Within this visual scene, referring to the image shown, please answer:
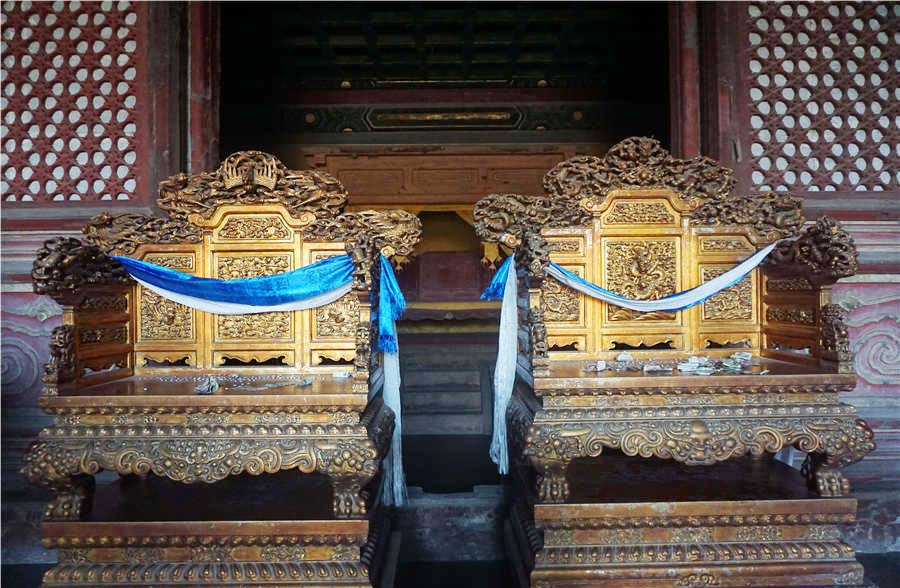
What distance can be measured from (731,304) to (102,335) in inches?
138

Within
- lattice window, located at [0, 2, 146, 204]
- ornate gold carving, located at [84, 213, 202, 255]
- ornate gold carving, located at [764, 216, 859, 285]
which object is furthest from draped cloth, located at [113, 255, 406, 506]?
ornate gold carving, located at [764, 216, 859, 285]

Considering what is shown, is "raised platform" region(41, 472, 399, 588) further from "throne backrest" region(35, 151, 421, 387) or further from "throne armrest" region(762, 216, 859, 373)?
"throne armrest" region(762, 216, 859, 373)

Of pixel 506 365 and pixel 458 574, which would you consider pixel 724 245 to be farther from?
pixel 458 574

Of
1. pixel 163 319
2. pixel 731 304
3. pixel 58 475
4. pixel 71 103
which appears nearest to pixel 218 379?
pixel 163 319

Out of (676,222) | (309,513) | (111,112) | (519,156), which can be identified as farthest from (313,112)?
(309,513)

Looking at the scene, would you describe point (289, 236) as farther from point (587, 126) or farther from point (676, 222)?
point (587, 126)

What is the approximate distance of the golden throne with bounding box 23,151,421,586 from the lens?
2600 mm

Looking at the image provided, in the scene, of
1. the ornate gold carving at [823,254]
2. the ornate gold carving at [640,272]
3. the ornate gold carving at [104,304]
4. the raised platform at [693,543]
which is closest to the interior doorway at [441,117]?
the ornate gold carving at [640,272]

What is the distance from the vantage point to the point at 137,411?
2.62 m

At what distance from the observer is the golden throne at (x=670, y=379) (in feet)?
8.87

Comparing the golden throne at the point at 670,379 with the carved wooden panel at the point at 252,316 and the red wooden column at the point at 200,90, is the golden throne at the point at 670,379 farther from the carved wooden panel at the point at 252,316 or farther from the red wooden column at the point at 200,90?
the red wooden column at the point at 200,90

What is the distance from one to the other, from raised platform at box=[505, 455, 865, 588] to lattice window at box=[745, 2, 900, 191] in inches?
84.1

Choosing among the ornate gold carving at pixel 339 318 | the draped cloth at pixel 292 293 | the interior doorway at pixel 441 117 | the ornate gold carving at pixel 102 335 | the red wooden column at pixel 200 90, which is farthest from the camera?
the interior doorway at pixel 441 117

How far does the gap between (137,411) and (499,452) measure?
1.81m
